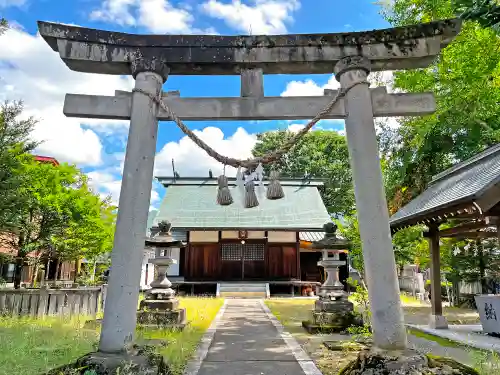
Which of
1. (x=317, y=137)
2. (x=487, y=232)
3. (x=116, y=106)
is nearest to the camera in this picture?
(x=116, y=106)

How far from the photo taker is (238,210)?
2178cm

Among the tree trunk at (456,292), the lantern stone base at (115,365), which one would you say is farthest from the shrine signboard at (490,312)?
the lantern stone base at (115,365)

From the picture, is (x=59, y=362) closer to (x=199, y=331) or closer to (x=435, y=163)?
(x=199, y=331)

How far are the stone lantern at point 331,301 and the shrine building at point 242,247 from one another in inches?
364

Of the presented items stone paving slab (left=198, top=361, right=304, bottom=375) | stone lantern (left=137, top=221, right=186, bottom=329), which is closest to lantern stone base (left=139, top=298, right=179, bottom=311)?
stone lantern (left=137, top=221, right=186, bottom=329)

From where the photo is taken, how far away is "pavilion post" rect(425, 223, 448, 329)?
9.53 meters

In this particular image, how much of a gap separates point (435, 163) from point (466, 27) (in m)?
7.30

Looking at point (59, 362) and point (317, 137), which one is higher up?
point (317, 137)

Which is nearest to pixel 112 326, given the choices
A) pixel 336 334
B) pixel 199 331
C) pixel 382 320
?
pixel 382 320

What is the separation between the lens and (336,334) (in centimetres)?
852

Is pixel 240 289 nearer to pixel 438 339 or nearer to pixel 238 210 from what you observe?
pixel 238 210

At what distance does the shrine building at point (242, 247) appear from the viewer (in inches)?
780

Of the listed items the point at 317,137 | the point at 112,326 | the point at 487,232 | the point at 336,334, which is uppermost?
the point at 317,137

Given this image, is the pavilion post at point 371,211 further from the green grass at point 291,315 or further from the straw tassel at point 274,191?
the green grass at point 291,315
